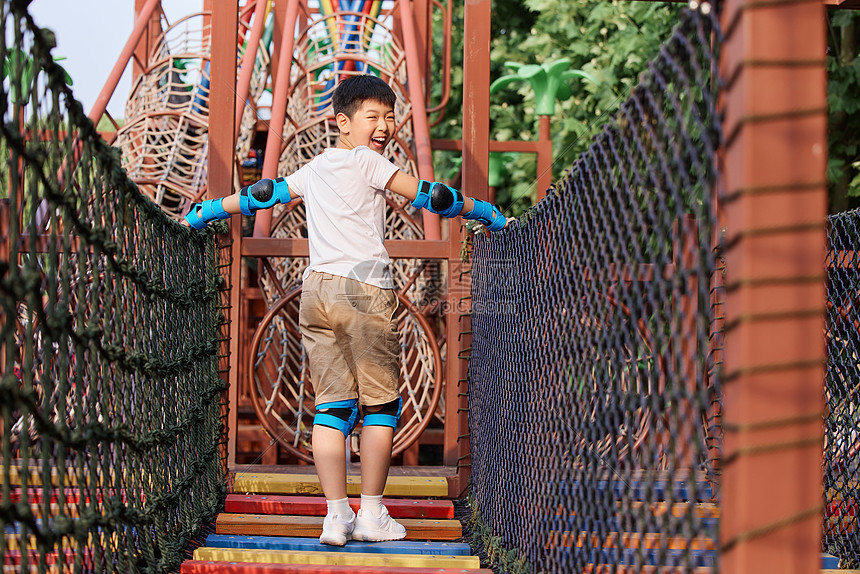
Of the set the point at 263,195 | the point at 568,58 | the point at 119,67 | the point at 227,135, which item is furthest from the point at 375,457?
the point at 568,58

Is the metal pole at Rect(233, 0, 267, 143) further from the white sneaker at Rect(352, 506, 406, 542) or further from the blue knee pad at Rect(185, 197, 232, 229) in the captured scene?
the white sneaker at Rect(352, 506, 406, 542)

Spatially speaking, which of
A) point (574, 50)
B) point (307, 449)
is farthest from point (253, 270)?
point (574, 50)

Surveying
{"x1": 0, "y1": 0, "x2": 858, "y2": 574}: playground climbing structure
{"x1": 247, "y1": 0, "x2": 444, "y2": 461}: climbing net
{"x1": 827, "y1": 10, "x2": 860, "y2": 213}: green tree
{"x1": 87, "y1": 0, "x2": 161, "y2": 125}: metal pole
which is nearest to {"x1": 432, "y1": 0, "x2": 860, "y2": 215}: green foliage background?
{"x1": 827, "y1": 10, "x2": 860, "y2": 213}: green tree

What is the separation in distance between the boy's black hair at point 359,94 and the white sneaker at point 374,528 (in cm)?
134

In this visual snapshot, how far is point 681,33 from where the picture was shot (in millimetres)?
1295

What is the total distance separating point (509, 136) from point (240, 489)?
33.6 ft

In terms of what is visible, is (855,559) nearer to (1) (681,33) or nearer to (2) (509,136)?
(1) (681,33)

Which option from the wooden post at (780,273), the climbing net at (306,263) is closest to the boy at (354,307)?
the climbing net at (306,263)

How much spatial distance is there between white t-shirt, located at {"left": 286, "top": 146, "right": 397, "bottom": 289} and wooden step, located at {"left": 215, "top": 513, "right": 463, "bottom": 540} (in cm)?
85

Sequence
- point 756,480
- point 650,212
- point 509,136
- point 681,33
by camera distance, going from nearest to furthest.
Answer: point 756,480 → point 681,33 → point 650,212 → point 509,136

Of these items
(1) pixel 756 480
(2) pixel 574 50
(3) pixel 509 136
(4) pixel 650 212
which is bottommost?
(1) pixel 756 480

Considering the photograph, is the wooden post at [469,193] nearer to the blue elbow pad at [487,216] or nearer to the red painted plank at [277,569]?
the blue elbow pad at [487,216]

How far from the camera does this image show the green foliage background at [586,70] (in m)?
8.16

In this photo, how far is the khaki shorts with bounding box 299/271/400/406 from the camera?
282 cm
